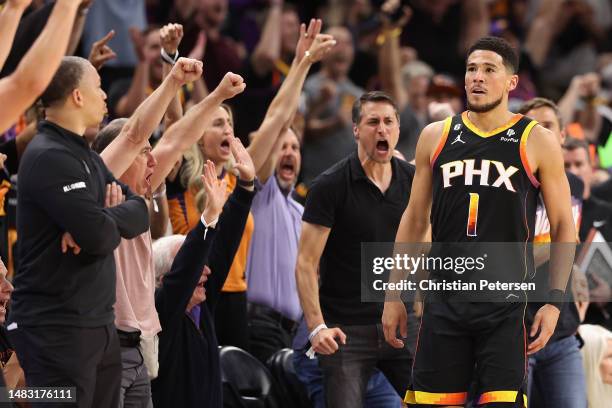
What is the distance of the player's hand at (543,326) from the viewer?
5.23 metres

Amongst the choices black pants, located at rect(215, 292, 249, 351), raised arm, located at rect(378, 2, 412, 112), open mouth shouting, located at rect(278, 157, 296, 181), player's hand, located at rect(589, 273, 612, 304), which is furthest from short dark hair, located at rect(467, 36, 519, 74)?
raised arm, located at rect(378, 2, 412, 112)

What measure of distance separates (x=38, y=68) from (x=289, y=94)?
108 inches

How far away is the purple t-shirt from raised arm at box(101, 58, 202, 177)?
209 centimetres

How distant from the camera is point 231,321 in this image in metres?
6.91

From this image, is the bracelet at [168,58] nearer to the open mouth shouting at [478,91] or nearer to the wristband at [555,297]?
the open mouth shouting at [478,91]

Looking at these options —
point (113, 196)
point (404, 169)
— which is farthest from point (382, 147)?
point (113, 196)

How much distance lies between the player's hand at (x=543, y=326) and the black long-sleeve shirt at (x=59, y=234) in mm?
1903

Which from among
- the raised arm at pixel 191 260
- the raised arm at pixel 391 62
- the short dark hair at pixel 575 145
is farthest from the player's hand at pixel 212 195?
the raised arm at pixel 391 62

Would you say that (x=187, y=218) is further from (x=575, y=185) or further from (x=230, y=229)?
(x=575, y=185)

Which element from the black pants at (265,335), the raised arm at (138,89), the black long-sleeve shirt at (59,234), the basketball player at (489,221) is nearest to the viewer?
the black long-sleeve shirt at (59,234)

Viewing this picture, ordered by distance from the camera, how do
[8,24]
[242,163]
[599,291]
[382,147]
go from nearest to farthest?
[8,24], [242,163], [382,147], [599,291]

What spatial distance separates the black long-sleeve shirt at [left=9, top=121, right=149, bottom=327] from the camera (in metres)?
4.37

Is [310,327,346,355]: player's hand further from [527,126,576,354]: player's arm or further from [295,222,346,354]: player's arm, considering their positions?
[527,126,576,354]: player's arm

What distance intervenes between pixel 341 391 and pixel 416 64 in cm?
539
